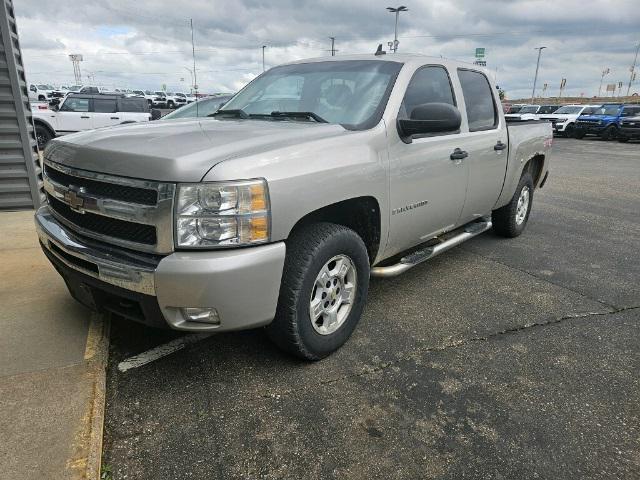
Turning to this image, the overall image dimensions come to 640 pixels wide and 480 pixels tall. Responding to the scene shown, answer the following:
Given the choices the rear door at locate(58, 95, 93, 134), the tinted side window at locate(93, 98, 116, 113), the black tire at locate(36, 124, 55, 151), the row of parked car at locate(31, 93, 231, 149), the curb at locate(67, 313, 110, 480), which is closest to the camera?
the curb at locate(67, 313, 110, 480)

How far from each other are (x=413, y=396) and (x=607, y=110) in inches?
1062

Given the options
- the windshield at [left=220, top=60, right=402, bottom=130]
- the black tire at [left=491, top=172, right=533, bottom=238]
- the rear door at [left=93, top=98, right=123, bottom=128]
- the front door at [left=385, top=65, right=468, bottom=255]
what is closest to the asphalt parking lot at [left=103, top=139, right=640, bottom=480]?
the front door at [left=385, top=65, right=468, bottom=255]

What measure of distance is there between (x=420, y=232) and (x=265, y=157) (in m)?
1.70

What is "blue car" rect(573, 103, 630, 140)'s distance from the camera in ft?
77.7

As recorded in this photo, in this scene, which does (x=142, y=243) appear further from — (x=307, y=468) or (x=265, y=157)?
(x=307, y=468)

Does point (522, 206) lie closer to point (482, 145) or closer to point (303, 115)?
point (482, 145)

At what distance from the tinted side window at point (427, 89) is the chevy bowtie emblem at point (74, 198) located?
2.00 meters

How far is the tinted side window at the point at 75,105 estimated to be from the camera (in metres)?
14.4

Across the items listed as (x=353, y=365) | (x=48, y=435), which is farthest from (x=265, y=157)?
(x=48, y=435)

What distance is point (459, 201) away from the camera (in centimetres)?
403

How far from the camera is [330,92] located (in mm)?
3457

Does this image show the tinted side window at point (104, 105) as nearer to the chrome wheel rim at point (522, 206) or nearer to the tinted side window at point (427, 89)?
the chrome wheel rim at point (522, 206)

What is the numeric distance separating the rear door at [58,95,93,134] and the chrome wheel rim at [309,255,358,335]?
1358cm

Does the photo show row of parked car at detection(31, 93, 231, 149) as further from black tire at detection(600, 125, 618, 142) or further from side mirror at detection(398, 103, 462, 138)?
Answer: black tire at detection(600, 125, 618, 142)
